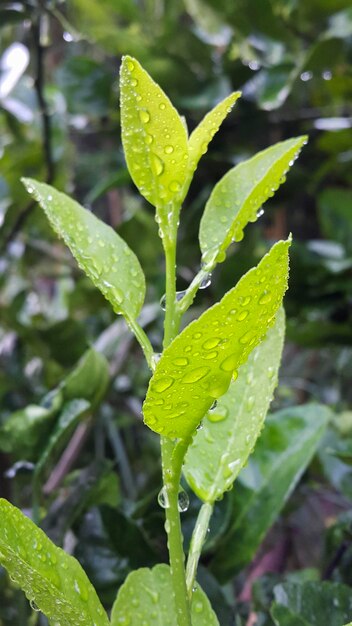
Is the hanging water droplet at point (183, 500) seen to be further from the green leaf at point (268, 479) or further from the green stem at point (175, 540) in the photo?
the green leaf at point (268, 479)

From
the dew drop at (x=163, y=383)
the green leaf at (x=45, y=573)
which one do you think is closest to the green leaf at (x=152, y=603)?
the green leaf at (x=45, y=573)

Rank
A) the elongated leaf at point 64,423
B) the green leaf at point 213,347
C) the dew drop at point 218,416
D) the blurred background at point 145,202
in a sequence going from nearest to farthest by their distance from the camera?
the green leaf at point 213,347
the dew drop at point 218,416
the elongated leaf at point 64,423
the blurred background at point 145,202

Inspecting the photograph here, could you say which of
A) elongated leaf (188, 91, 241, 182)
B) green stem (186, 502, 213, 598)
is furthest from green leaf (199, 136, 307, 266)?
green stem (186, 502, 213, 598)

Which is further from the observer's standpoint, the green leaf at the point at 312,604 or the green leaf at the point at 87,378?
the green leaf at the point at 87,378

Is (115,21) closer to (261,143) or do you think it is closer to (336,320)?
(261,143)

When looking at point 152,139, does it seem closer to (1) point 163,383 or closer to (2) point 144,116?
(2) point 144,116

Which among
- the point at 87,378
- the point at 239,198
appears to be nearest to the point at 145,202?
the point at 87,378

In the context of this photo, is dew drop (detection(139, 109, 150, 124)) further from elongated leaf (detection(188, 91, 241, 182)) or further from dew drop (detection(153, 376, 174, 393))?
dew drop (detection(153, 376, 174, 393))
